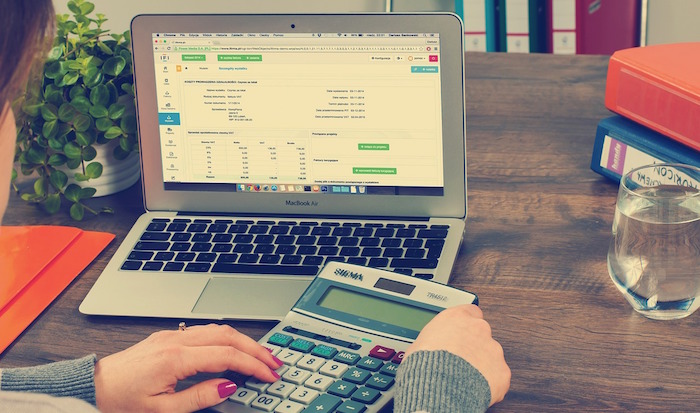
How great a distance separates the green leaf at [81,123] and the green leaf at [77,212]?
0.10 m

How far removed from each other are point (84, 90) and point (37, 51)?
0.49 m

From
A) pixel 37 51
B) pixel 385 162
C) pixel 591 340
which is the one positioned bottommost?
pixel 591 340

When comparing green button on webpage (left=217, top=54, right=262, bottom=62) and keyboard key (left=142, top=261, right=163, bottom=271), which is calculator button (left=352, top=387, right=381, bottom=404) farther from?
green button on webpage (left=217, top=54, right=262, bottom=62)

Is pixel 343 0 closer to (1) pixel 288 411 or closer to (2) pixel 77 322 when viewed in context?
(2) pixel 77 322

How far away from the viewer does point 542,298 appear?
948mm

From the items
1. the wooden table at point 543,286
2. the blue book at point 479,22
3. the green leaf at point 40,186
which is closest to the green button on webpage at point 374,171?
the wooden table at point 543,286

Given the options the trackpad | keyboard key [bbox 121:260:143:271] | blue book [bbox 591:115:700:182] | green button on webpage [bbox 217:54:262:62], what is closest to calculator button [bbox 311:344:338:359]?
the trackpad

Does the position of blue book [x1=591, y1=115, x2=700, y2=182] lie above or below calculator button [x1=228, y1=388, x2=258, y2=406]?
above

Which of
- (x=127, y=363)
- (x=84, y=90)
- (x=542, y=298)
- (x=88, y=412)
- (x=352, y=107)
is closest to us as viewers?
(x=88, y=412)

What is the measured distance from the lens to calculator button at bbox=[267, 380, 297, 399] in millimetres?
762

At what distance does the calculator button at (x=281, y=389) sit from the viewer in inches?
30.0

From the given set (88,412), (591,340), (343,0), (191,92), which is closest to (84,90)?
(191,92)

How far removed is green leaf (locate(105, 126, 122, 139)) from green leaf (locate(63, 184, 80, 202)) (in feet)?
0.28

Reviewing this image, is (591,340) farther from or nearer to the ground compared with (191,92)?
nearer to the ground
